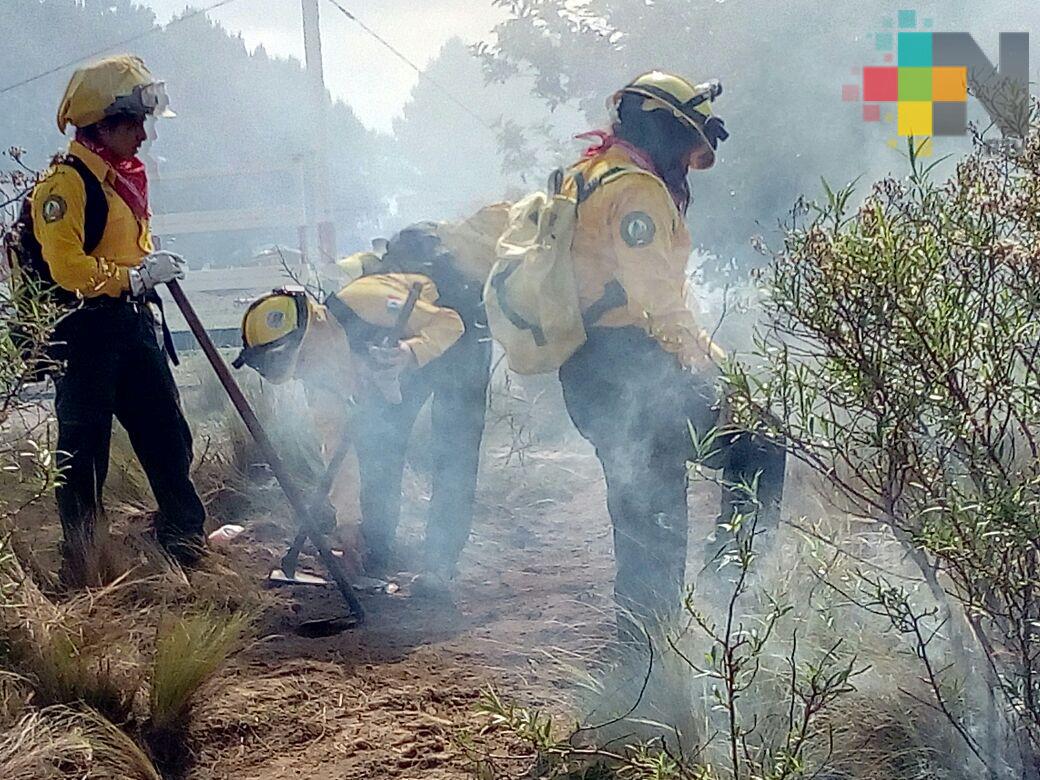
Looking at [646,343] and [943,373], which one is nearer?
[943,373]

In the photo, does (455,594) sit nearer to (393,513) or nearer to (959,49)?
(393,513)

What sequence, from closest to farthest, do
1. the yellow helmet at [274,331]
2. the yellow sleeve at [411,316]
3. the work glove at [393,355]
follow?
the yellow helmet at [274,331] < the work glove at [393,355] < the yellow sleeve at [411,316]

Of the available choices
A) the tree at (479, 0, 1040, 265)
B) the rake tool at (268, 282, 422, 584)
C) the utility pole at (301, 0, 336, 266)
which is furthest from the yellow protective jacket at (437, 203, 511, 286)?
the utility pole at (301, 0, 336, 266)

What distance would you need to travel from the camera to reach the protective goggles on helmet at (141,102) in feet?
11.6

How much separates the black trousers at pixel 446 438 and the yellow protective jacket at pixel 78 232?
1128mm

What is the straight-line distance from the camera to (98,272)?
3.39 m

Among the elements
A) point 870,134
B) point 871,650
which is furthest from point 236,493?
point 870,134

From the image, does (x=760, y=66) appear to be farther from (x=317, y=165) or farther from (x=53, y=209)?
(x=53, y=209)

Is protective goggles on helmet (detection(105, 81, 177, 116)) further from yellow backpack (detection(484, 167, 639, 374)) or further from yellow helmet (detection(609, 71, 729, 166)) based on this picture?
yellow helmet (detection(609, 71, 729, 166))

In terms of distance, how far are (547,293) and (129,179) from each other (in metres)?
1.69

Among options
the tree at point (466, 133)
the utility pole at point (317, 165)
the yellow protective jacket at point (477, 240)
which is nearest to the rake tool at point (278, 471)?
the yellow protective jacket at point (477, 240)

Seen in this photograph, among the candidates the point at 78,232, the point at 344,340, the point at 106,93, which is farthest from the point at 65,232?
the point at 344,340

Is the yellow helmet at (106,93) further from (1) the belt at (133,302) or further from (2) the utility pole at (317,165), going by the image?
(2) the utility pole at (317,165)

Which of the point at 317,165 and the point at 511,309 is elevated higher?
the point at 317,165
